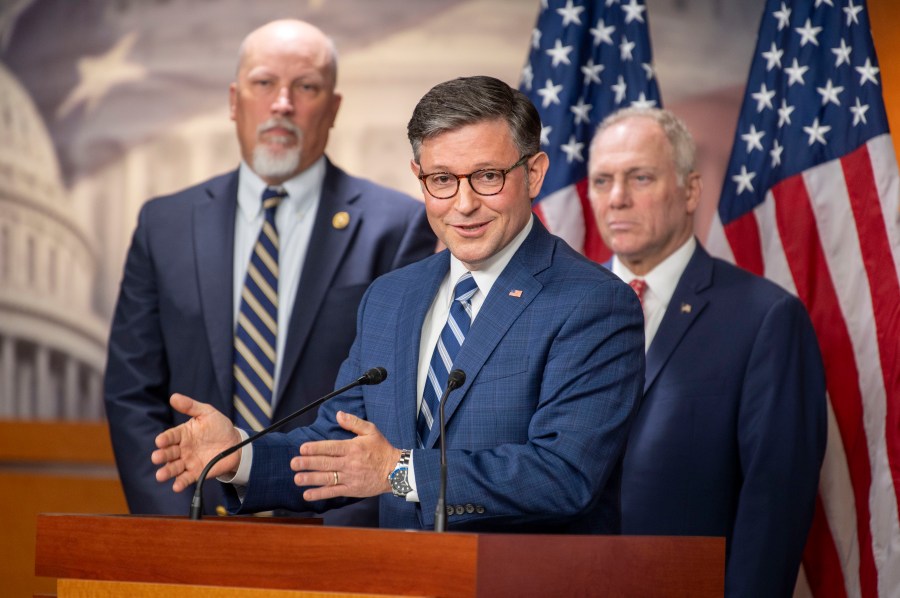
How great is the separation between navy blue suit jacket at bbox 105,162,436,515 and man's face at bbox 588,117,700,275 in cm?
59

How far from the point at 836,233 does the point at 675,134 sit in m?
0.61

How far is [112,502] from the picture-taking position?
4.68 m

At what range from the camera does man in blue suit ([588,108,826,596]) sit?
10.8 ft

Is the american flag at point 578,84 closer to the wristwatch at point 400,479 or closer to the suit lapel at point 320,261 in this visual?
the suit lapel at point 320,261

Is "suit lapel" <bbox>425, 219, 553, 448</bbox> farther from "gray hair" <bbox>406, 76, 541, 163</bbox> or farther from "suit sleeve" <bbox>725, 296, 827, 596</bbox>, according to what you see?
"suit sleeve" <bbox>725, 296, 827, 596</bbox>

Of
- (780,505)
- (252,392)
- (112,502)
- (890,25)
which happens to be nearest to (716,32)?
(890,25)

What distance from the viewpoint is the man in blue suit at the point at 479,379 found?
2109 mm

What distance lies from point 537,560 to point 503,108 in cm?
100

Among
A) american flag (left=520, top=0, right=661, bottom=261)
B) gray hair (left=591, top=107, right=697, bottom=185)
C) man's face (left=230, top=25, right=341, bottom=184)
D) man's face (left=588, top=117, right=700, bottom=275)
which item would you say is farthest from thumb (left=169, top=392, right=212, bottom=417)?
american flag (left=520, top=0, right=661, bottom=261)

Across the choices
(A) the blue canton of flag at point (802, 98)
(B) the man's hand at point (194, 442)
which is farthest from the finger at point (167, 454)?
(A) the blue canton of flag at point (802, 98)

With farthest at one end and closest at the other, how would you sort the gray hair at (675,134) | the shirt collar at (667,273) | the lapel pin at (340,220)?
the gray hair at (675,134)
the shirt collar at (667,273)
the lapel pin at (340,220)

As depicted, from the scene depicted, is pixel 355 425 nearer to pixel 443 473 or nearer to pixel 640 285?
pixel 443 473

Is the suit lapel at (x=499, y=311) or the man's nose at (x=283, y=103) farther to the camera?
the man's nose at (x=283, y=103)

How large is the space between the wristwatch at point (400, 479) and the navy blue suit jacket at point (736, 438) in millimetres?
1383
